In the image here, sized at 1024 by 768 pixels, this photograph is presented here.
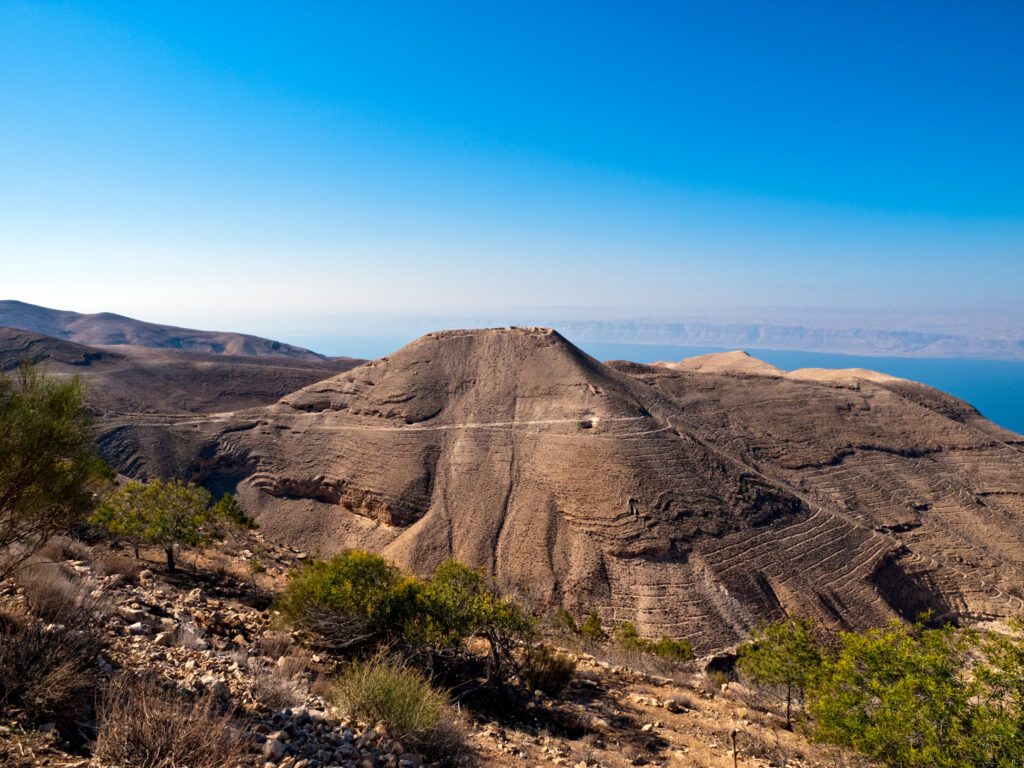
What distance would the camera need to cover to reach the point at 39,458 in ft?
27.8

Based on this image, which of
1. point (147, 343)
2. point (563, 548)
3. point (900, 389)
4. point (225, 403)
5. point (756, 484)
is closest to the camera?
point (563, 548)

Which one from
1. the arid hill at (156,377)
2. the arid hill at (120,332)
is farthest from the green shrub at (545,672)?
the arid hill at (120,332)

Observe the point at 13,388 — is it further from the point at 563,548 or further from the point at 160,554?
the point at 563,548

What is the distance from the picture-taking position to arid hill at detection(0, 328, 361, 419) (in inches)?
2933

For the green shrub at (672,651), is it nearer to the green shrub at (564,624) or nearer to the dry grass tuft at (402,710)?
the green shrub at (564,624)

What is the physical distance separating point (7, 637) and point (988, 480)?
5329 cm

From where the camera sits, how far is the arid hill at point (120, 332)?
17500 centimetres

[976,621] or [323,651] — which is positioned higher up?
[323,651]

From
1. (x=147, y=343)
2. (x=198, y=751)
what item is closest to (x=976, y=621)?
(x=198, y=751)

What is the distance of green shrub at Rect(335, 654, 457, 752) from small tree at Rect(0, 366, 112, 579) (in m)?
5.19

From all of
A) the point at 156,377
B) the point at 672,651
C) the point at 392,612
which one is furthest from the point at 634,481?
the point at 156,377

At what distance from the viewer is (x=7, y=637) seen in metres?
7.19

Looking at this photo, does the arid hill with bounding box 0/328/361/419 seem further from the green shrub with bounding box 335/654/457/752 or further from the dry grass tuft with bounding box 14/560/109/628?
the green shrub with bounding box 335/654/457/752

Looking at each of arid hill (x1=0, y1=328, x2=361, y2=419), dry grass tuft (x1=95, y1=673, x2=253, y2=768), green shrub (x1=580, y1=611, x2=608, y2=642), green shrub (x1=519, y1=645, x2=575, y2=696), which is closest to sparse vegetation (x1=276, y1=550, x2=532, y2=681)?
green shrub (x1=519, y1=645, x2=575, y2=696)
